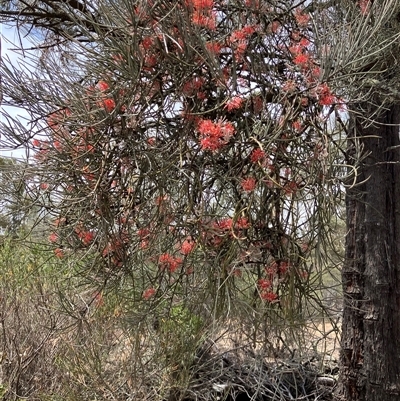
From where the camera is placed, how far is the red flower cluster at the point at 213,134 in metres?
1.68

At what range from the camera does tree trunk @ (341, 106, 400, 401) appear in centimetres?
276

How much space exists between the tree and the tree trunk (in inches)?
27.7

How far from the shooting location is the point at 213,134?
5.52 feet

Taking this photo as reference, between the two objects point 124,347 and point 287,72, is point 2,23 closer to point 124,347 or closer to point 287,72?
point 287,72

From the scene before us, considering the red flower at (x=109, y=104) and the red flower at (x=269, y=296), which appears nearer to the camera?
the red flower at (x=109, y=104)

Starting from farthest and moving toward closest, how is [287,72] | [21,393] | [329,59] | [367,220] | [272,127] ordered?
[21,393] < [367,220] < [287,72] < [272,127] < [329,59]

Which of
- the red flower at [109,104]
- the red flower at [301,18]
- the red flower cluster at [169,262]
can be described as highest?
the red flower at [301,18]

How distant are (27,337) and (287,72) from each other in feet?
9.47

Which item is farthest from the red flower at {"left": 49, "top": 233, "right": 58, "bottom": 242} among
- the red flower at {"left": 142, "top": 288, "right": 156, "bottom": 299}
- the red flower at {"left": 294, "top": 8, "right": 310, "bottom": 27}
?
the red flower at {"left": 294, "top": 8, "right": 310, "bottom": 27}

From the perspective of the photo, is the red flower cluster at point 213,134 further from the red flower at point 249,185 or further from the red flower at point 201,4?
the red flower at point 201,4

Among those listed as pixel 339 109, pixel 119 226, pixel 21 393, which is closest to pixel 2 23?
pixel 119 226

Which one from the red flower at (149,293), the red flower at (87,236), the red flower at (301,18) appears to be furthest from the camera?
the red flower at (149,293)

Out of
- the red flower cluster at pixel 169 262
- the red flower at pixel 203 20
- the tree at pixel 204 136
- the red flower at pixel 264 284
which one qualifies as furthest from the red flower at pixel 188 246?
the red flower at pixel 203 20

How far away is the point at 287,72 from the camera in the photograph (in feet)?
6.68
